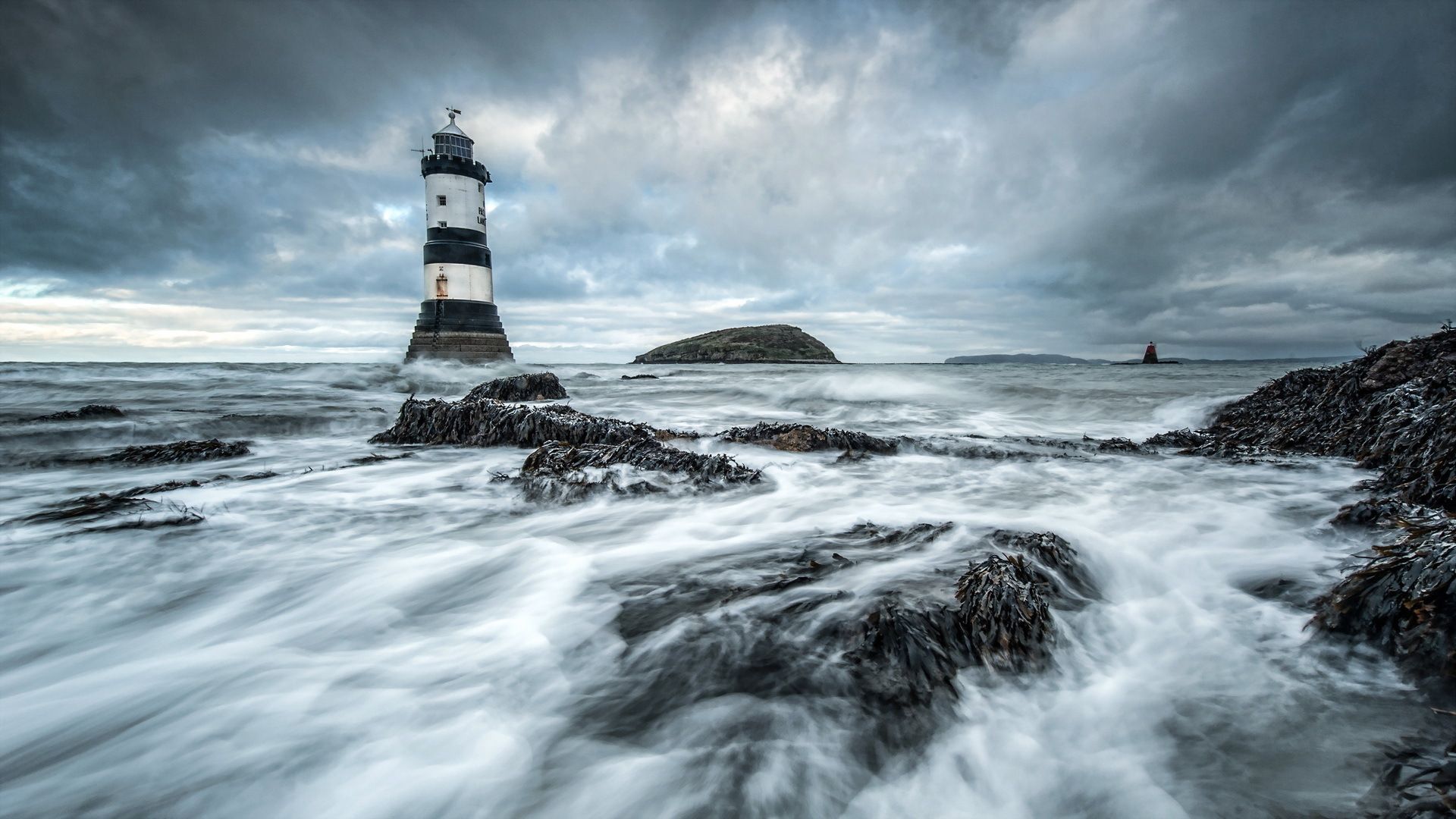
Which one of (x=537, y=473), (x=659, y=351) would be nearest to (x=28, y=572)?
(x=537, y=473)

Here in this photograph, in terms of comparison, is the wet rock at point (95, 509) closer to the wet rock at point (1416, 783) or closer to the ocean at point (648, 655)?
the ocean at point (648, 655)

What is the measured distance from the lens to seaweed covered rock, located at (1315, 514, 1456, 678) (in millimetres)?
1994

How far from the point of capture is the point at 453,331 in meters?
31.0

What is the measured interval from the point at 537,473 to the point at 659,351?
85041 mm

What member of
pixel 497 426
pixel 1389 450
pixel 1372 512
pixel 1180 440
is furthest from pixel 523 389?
pixel 1389 450

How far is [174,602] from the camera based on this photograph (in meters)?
3.22

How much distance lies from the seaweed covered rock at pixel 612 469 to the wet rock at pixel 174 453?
414 cm

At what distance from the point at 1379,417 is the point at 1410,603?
15.0 feet

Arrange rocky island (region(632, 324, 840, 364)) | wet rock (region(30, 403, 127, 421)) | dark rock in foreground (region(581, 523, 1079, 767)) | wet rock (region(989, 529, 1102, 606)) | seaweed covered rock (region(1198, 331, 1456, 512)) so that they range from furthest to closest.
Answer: rocky island (region(632, 324, 840, 364)) < wet rock (region(30, 403, 127, 421)) < seaweed covered rock (region(1198, 331, 1456, 512)) < wet rock (region(989, 529, 1102, 606)) < dark rock in foreground (region(581, 523, 1079, 767))

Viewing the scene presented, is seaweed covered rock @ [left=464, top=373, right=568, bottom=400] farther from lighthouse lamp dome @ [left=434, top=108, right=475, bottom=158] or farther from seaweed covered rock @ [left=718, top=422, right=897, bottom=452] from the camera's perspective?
lighthouse lamp dome @ [left=434, top=108, right=475, bottom=158]

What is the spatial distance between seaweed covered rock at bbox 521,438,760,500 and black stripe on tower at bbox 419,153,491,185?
31173 millimetres

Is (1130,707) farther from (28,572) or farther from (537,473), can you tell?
(28,572)

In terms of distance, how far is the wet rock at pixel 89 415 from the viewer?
919cm

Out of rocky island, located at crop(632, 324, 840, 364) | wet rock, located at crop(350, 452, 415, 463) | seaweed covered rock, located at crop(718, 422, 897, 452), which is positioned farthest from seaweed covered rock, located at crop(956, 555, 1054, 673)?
rocky island, located at crop(632, 324, 840, 364)
